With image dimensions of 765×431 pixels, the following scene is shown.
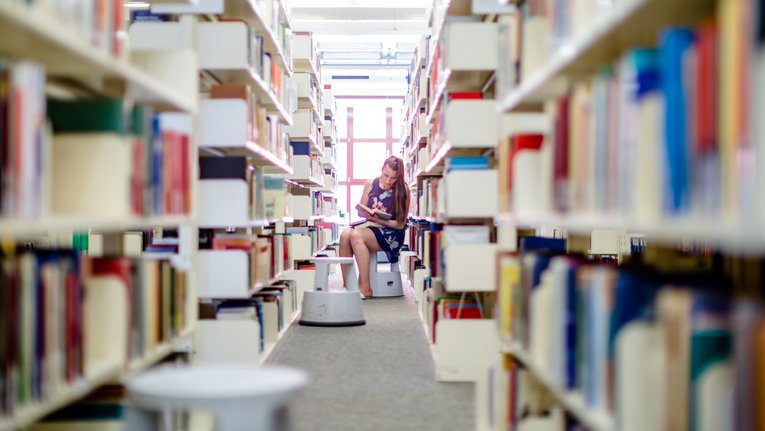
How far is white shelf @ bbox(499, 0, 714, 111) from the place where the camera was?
4.28ft

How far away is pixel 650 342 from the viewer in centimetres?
133

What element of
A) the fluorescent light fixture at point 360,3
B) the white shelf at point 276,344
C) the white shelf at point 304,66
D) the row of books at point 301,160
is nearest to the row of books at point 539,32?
the white shelf at point 276,344

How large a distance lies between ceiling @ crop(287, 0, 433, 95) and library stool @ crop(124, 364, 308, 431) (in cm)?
555

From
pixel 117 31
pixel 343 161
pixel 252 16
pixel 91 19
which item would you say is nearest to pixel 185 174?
pixel 117 31

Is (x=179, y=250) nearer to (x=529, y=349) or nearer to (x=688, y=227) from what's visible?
(x=529, y=349)

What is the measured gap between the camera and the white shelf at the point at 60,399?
135 cm

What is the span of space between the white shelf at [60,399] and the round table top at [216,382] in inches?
3.8

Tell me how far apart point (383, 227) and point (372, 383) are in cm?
360

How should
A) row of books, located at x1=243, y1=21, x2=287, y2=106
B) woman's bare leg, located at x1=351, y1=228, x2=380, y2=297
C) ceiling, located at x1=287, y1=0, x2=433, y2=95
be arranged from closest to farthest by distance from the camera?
1. row of books, located at x1=243, y1=21, x2=287, y2=106
2. woman's bare leg, located at x1=351, y1=228, x2=380, y2=297
3. ceiling, located at x1=287, y1=0, x2=433, y2=95

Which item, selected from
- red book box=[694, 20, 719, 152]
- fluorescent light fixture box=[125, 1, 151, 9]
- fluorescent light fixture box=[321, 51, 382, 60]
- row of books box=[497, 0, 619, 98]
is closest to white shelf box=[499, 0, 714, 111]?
row of books box=[497, 0, 619, 98]

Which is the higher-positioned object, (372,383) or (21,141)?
(21,141)

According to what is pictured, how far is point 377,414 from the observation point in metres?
3.07

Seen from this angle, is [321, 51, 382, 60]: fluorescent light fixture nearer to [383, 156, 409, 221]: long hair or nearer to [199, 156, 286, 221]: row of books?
[383, 156, 409, 221]: long hair

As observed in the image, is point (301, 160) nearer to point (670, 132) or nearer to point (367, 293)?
point (367, 293)
